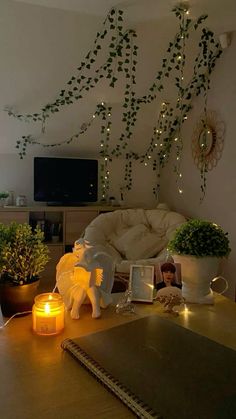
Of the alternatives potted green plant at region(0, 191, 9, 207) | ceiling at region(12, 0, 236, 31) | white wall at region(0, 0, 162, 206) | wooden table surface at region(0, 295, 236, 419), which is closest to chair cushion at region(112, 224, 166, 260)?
white wall at region(0, 0, 162, 206)

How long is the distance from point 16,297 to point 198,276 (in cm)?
67

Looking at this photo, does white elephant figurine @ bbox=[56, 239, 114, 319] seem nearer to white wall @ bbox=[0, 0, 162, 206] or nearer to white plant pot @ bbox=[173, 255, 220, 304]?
white plant pot @ bbox=[173, 255, 220, 304]

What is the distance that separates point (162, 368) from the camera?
2.60 ft

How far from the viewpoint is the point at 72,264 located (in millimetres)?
1156

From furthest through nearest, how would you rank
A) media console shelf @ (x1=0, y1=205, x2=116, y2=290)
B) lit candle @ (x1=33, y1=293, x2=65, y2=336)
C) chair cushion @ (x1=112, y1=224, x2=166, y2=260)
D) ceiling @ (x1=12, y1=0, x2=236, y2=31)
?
media console shelf @ (x1=0, y1=205, x2=116, y2=290) < chair cushion @ (x1=112, y1=224, x2=166, y2=260) < ceiling @ (x1=12, y1=0, x2=236, y2=31) < lit candle @ (x1=33, y1=293, x2=65, y2=336)

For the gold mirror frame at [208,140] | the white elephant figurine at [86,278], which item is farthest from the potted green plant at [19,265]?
the gold mirror frame at [208,140]

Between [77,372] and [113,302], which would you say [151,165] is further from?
[77,372]

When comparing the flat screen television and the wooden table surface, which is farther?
the flat screen television

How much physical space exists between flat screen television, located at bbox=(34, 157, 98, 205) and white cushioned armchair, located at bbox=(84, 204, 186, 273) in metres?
0.52

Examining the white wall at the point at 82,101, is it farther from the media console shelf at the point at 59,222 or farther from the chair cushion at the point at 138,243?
the chair cushion at the point at 138,243

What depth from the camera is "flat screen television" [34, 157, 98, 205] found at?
3.82 meters

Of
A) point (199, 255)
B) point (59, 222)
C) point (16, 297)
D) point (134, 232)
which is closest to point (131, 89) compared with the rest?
point (134, 232)

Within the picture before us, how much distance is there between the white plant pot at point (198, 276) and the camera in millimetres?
1245

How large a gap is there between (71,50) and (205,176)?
178 centimetres
